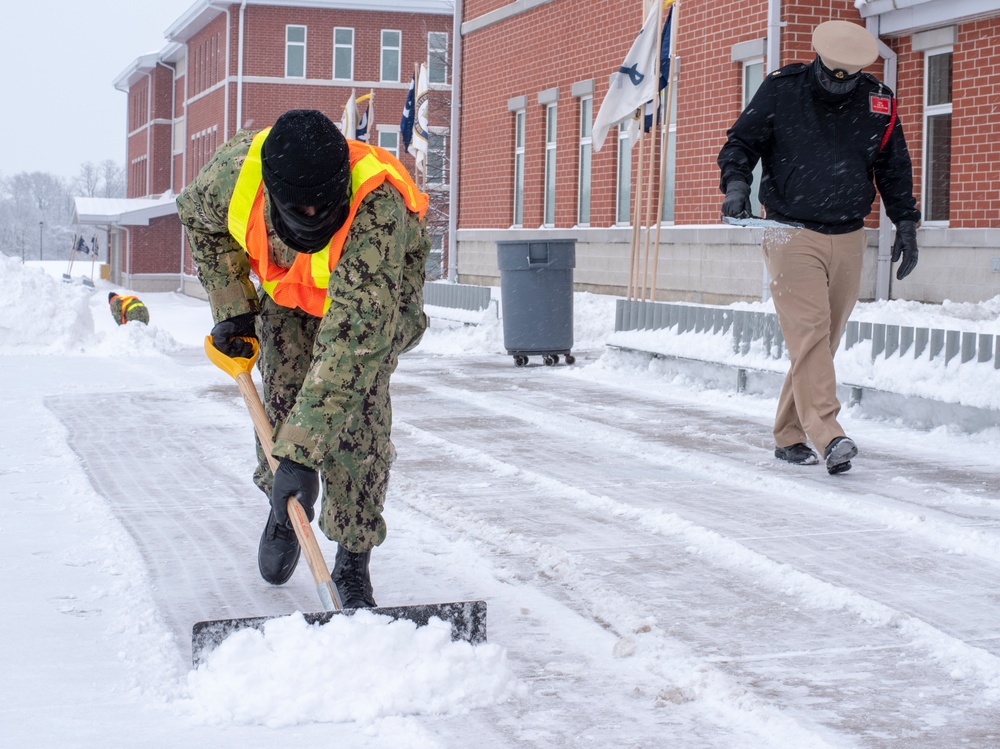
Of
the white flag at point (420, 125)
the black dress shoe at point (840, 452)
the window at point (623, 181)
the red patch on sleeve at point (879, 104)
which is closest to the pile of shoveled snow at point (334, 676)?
the black dress shoe at point (840, 452)

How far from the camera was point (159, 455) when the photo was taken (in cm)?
738

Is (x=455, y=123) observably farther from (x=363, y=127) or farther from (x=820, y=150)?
(x=820, y=150)

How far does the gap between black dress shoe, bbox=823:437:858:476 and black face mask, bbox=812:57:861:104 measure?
169cm

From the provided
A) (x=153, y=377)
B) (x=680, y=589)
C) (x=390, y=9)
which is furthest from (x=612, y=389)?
(x=390, y=9)

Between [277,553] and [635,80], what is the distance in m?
10.3

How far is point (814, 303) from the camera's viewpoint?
682cm

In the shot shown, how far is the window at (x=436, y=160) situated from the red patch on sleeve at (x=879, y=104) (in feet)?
135

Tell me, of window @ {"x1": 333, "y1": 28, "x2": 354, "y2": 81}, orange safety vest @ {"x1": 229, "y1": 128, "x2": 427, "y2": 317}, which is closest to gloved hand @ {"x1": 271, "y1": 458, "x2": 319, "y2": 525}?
orange safety vest @ {"x1": 229, "y1": 128, "x2": 427, "y2": 317}

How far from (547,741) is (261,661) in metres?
0.72

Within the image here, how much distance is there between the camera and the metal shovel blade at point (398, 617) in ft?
11.1

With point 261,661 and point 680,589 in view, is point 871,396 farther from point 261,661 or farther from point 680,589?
point 261,661

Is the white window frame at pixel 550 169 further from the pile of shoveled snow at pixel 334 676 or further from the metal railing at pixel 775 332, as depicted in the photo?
the pile of shoveled snow at pixel 334 676

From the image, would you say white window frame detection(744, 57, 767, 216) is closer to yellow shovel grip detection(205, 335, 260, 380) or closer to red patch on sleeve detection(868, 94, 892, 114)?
red patch on sleeve detection(868, 94, 892, 114)

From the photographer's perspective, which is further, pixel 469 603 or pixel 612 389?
pixel 612 389
